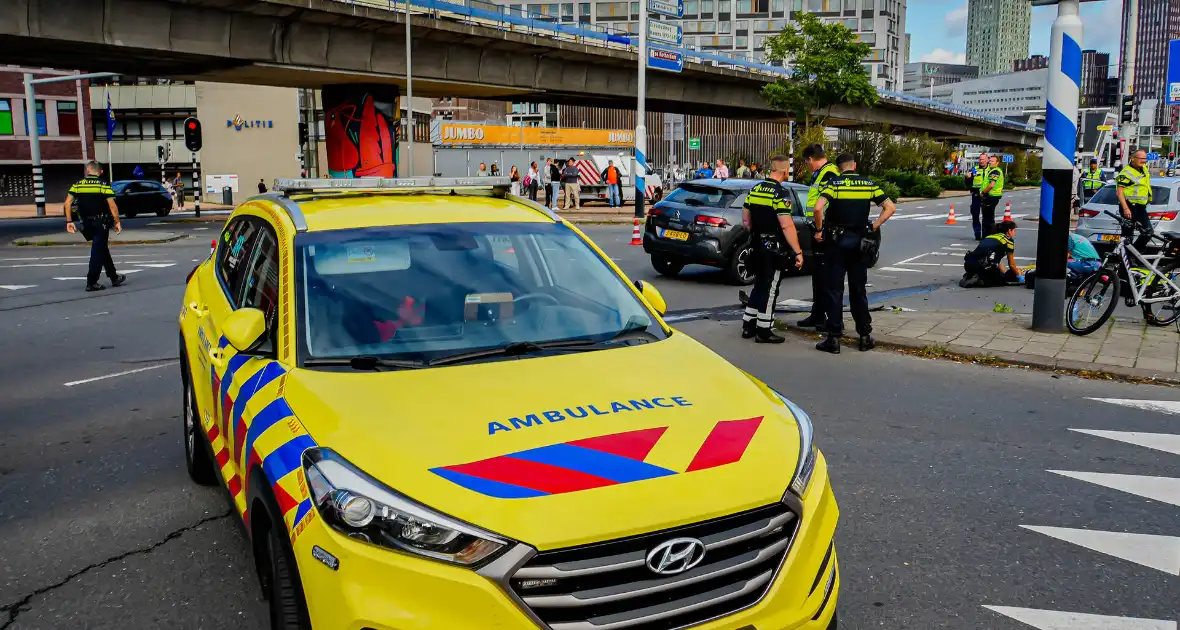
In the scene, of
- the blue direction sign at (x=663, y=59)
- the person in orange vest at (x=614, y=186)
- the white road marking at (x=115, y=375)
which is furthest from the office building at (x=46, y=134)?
the white road marking at (x=115, y=375)

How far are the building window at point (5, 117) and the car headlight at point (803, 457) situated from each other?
2332 inches

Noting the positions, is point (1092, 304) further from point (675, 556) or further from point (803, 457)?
point (675, 556)

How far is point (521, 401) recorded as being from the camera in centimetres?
319

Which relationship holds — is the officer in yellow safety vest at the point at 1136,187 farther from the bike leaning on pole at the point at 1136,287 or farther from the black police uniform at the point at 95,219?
the black police uniform at the point at 95,219

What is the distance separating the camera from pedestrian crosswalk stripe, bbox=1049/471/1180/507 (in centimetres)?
532

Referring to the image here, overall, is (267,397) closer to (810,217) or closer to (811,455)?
(811,455)

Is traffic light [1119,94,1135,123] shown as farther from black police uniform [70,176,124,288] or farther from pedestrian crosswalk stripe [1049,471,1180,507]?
pedestrian crosswalk stripe [1049,471,1180,507]

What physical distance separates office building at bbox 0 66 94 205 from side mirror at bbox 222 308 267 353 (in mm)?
55527

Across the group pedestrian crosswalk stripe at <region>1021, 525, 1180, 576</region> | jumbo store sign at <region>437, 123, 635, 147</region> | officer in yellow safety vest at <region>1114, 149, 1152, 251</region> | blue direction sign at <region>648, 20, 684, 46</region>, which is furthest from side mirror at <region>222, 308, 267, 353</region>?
jumbo store sign at <region>437, 123, 635, 147</region>

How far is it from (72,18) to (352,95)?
1337 centimetres

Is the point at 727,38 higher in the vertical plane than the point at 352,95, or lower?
higher

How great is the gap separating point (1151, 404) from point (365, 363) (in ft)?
20.7

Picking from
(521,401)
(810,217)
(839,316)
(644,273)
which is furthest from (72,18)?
(521,401)

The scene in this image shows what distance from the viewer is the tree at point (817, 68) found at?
47438 mm
